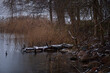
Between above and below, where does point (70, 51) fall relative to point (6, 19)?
below

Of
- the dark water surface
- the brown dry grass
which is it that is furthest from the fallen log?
the dark water surface

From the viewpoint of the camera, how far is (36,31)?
13805 millimetres

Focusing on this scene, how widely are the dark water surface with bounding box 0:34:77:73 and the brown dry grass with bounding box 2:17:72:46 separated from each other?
1.22 meters

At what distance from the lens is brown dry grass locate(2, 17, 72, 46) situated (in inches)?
519

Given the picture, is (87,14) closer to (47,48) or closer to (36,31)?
(47,48)

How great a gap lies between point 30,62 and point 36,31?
13.0 feet

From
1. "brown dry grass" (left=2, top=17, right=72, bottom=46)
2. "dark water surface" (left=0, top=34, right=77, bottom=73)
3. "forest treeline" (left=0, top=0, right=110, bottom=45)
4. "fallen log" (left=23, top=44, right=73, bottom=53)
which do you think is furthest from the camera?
"brown dry grass" (left=2, top=17, right=72, bottom=46)

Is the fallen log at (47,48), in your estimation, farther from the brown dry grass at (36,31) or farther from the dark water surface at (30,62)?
the dark water surface at (30,62)

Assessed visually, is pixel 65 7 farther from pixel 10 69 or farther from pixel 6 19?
pixel 6 19

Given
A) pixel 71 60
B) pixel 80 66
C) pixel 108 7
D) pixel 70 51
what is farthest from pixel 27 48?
pixel 108 7

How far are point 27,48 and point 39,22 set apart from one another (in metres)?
2.81

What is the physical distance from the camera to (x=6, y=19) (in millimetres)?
16031

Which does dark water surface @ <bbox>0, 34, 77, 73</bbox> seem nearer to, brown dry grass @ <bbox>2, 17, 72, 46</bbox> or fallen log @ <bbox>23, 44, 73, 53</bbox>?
fallen log @ <bbox>23, 44, 73, 53</bbox>

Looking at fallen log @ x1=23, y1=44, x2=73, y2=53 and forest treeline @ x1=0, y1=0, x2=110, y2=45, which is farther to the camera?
fallen log @ x1=23, y1=44, x2=73, y2=53
